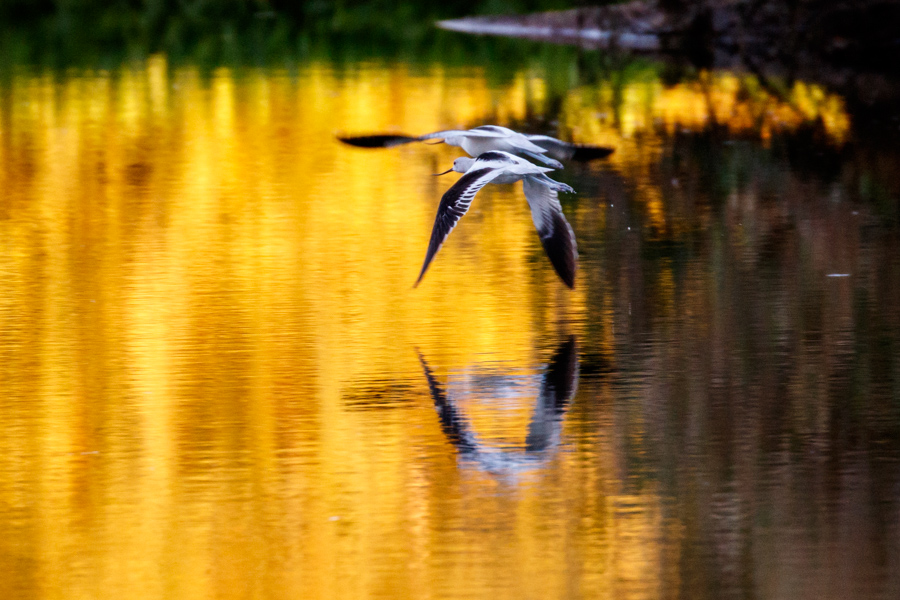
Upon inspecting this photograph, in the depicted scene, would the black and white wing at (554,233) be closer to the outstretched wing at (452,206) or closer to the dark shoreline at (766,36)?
the outstretched wing at (452,206)

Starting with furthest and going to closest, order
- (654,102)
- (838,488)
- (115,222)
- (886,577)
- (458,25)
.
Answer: (458,25), (654,102), (115,222), (838,488), (886,577)

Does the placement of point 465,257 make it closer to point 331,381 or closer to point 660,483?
point 331,381

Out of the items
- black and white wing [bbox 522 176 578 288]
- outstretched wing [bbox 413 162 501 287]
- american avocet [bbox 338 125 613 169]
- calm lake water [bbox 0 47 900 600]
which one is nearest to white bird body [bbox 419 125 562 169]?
american avocet [bbox 338 125 613 169]

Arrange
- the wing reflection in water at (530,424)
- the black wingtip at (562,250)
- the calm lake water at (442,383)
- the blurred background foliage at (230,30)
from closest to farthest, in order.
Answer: the calm lake water at (442,383) < the wing reflection in water at (530,424) < the black wingtip at (562,250) < the blurred background foliage at (230,30)

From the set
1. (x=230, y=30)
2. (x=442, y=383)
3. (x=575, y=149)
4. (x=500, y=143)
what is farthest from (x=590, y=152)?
(x=230, y=30)

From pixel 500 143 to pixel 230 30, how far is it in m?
25.7

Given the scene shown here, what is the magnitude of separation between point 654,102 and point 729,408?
43.3 ft

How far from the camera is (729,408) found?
24.0 feet

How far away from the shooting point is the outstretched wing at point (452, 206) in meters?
7.78

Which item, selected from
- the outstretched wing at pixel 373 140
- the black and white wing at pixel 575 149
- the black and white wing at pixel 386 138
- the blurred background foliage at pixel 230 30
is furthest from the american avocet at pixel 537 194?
the blurred background foliage at pixel 230 30

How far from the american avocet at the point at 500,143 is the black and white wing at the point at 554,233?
0.41 metres

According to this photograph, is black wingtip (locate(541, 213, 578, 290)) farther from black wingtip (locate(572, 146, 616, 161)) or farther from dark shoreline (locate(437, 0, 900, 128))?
dark shoreline (locate(437, 0, 900, 128))

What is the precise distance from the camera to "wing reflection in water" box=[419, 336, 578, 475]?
664 centimetres

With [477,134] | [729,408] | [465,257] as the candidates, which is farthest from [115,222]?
[729,408]
